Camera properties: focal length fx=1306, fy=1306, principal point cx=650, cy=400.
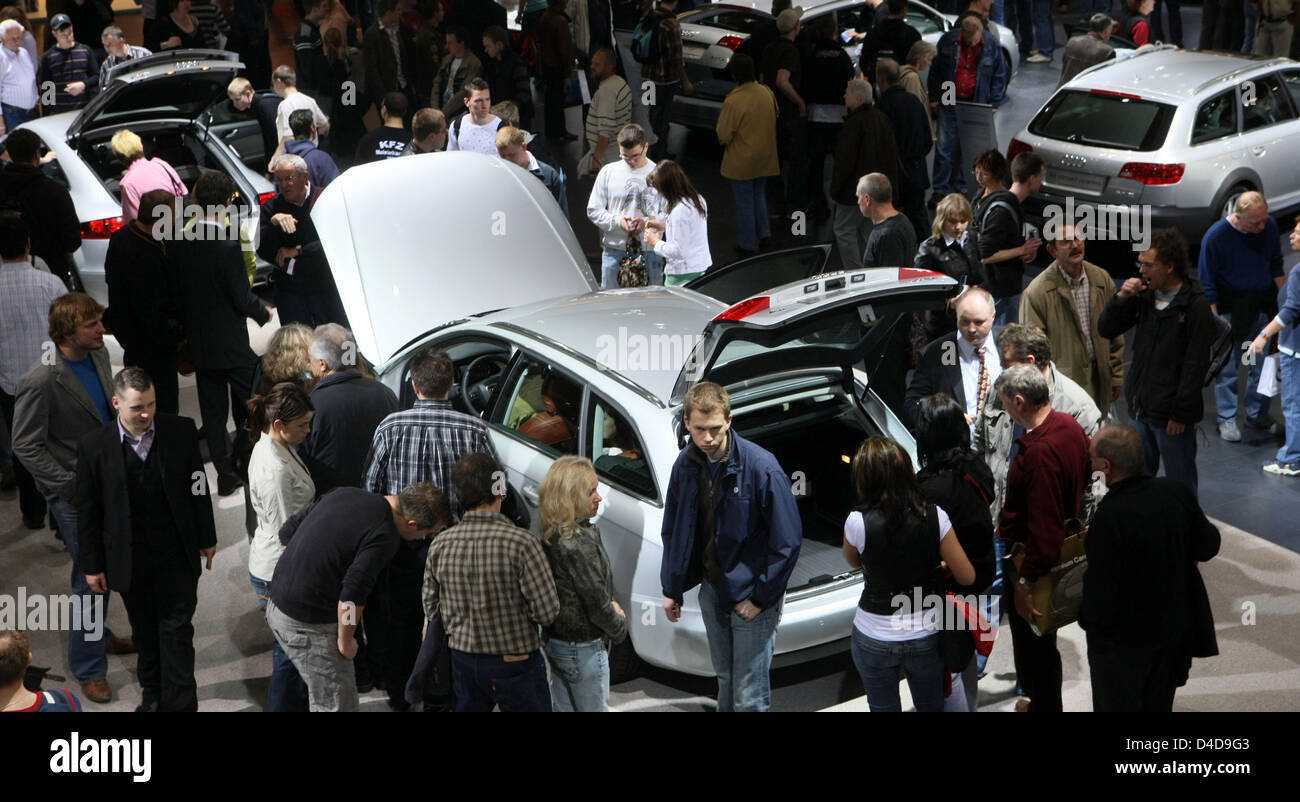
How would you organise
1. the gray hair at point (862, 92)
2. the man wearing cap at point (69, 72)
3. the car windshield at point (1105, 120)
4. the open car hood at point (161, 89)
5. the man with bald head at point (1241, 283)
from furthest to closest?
the man wearing cap at point (69, 72) < the car windshield at point (1105, 120) < the gray hair at point (862, 92) < the open car hood at point (161, 89) < the man with bald head at point (1241, 283)

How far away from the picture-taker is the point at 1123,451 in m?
4.91

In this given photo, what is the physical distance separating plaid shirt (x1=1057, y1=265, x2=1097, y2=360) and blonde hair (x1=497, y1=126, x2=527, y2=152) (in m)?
4.17

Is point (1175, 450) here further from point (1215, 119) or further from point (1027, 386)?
point (1215, 119)

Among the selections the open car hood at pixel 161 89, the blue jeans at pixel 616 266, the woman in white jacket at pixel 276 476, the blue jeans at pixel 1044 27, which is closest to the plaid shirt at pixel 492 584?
the woman in white jacket at pixel 276 476

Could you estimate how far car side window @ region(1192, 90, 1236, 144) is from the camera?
10.9 metres

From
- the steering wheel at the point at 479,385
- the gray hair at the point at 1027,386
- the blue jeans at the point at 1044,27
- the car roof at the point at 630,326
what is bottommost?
the steering wheel at the point at 479,385

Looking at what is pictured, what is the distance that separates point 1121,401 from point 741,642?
15.6 feet

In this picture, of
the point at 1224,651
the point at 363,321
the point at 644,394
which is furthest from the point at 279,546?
the point at 1224,651

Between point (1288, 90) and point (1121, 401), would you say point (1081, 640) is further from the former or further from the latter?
point (1288, 90)

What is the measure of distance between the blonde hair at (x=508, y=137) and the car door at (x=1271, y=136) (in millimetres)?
6192

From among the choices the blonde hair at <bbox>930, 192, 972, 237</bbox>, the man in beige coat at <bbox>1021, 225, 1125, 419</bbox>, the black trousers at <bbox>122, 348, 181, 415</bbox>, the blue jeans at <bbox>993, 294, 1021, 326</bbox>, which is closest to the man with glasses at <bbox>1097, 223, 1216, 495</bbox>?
the man in beige coat at <bbox>1021, 225, 1125, 419</bbox>

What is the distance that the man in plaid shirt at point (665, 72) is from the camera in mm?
12898

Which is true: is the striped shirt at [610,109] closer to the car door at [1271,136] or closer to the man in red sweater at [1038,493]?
the car door at [1271,136]

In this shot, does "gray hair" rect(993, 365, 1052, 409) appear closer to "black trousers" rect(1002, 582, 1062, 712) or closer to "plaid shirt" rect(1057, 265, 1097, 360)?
"black trousers" rect(1002, 582, 1062, 712)
